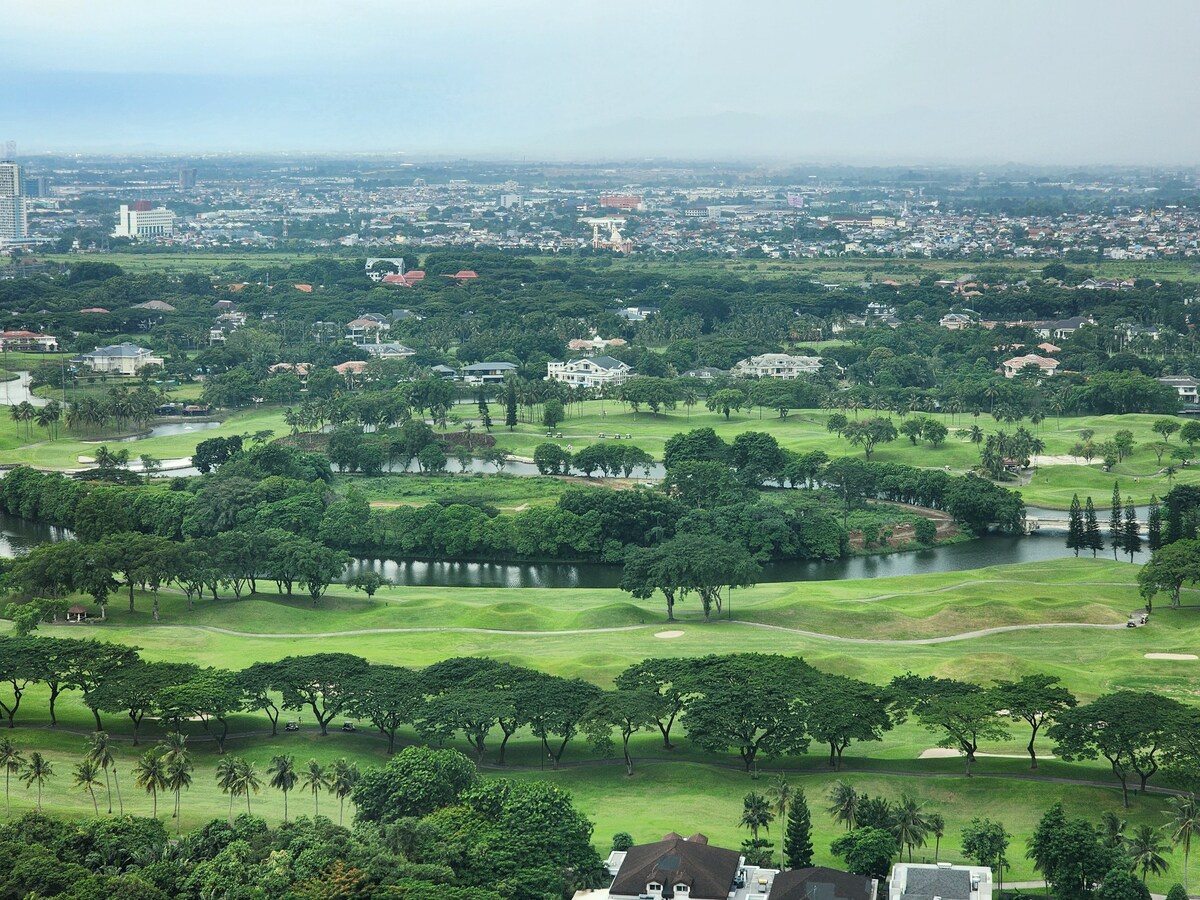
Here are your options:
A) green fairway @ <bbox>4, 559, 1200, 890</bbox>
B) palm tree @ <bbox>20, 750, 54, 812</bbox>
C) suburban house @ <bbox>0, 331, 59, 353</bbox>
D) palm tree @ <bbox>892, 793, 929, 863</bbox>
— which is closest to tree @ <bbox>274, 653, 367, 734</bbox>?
green fairway @ <bbox>4, 559, 1200, 890</bbox>

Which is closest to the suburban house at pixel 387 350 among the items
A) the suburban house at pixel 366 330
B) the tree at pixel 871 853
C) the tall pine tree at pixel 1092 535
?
the suburban house at pixel 366 330

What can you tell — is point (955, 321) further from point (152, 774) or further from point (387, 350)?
point (152, 774)

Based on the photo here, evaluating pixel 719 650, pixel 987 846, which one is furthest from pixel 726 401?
pixel 987 846

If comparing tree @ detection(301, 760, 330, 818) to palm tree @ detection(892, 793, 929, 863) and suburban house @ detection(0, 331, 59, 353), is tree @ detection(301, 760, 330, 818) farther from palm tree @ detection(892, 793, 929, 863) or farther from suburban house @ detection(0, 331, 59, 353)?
suburban house @ detection(0, 331, 59, 353)

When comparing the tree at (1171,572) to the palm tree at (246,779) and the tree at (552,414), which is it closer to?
the palm tree at (246,779)

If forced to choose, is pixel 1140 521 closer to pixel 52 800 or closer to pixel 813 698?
pixel 813 698

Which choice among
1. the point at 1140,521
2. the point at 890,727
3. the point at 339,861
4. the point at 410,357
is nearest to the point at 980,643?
the point at 890,727
